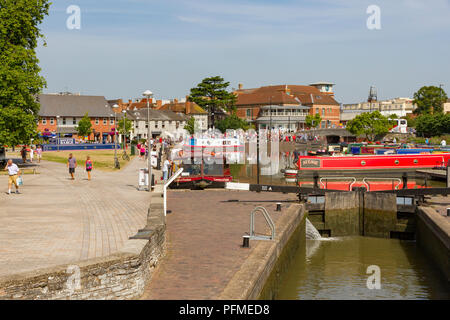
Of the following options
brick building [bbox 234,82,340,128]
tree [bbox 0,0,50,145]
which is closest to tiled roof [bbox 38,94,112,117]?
brick building [bbox 234,82,340,128]

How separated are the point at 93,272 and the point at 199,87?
104 metres

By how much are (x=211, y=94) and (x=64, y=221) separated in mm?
97267

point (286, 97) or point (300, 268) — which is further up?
point (286, 97)

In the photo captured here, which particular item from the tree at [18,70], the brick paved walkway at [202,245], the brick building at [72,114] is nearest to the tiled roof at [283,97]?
the brick building at [72,114]

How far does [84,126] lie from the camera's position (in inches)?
3669

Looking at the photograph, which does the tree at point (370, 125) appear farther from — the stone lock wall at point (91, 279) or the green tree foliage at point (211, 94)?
the stone lock wall at point (91, 279)

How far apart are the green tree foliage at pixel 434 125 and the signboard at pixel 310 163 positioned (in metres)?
63.4

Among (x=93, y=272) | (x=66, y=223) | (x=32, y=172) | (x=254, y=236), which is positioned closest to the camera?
(x=93, y=272)

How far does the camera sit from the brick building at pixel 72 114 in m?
96.6

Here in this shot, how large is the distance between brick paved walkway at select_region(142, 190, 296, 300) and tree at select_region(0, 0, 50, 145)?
56.6 feet

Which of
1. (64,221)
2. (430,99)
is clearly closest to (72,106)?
(430,99)

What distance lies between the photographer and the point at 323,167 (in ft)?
136
